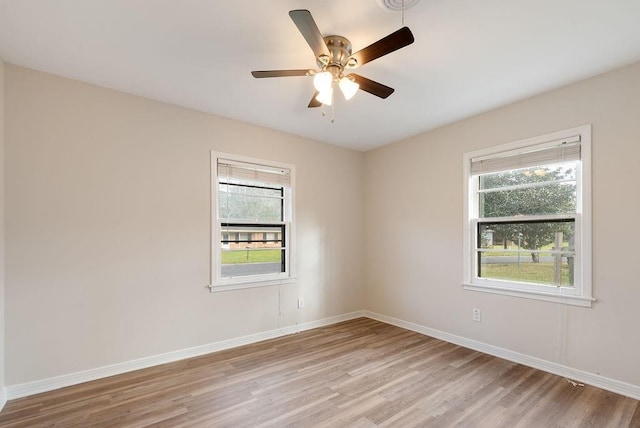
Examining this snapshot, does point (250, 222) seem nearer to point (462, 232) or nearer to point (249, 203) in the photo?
point (249, 203)

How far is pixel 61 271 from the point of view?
8.48 feet

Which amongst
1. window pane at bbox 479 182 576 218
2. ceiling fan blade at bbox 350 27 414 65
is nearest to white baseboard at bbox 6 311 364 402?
window pane at bbox 479 182 576 218

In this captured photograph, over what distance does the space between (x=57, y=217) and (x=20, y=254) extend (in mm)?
367

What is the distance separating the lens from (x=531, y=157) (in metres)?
3.05

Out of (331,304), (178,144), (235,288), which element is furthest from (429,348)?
(178,144)

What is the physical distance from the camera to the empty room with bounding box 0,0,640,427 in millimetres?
2082

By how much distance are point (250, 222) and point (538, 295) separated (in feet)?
10.2

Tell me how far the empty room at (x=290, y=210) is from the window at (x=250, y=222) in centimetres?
3

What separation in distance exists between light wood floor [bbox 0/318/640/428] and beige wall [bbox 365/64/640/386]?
357 millimetres

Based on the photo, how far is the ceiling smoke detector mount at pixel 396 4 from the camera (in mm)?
1752

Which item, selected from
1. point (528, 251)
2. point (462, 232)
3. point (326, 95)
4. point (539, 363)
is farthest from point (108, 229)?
point (539, 363)

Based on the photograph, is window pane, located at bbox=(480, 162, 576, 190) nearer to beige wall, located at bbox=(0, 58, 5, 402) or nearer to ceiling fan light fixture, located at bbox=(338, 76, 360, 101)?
ceiling fan light fixture, located at bbox=(338, 76, 360, 101)

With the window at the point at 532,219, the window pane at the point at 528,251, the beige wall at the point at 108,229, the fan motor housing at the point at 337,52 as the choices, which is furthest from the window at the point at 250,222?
the window pane at the point at 528,251

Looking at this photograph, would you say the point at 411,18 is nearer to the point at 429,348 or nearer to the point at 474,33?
the point at 474,33
